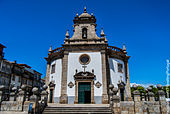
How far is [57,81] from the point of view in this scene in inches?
741

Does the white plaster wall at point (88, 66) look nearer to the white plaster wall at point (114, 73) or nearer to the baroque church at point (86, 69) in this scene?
the baroque church at point (86, 69)

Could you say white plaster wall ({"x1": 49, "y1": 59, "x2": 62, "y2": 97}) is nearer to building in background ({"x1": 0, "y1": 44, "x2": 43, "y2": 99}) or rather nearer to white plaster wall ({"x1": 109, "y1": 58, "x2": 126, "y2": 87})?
white plaster wall ({"x1": 109, "y1": 58, "x2": 126, "y2": 87})

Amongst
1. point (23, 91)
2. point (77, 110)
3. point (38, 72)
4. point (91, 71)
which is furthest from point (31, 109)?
point (38, 72)

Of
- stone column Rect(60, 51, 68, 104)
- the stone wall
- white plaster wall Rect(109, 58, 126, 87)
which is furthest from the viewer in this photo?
white plaster wall Rect(109, 58, 126, 87)

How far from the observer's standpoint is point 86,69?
57.5ft

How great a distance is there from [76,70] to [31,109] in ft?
28.1

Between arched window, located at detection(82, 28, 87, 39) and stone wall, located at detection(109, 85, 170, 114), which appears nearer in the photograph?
stone wall, located at detection(109, 85, 170, 114)

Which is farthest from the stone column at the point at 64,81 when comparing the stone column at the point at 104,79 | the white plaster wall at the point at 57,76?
the stone column at the point at 104,79

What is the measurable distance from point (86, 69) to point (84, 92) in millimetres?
2771

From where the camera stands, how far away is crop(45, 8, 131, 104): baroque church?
16648 millimetres

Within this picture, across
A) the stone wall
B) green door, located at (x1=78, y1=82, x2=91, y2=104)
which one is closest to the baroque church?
green door, located at (x1=78, y1=82, x2=91, y2=104)

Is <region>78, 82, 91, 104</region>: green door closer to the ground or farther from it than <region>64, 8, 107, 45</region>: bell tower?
closer to the ground

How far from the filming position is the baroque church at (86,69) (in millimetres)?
16648

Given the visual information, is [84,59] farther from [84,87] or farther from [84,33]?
[84,33]
